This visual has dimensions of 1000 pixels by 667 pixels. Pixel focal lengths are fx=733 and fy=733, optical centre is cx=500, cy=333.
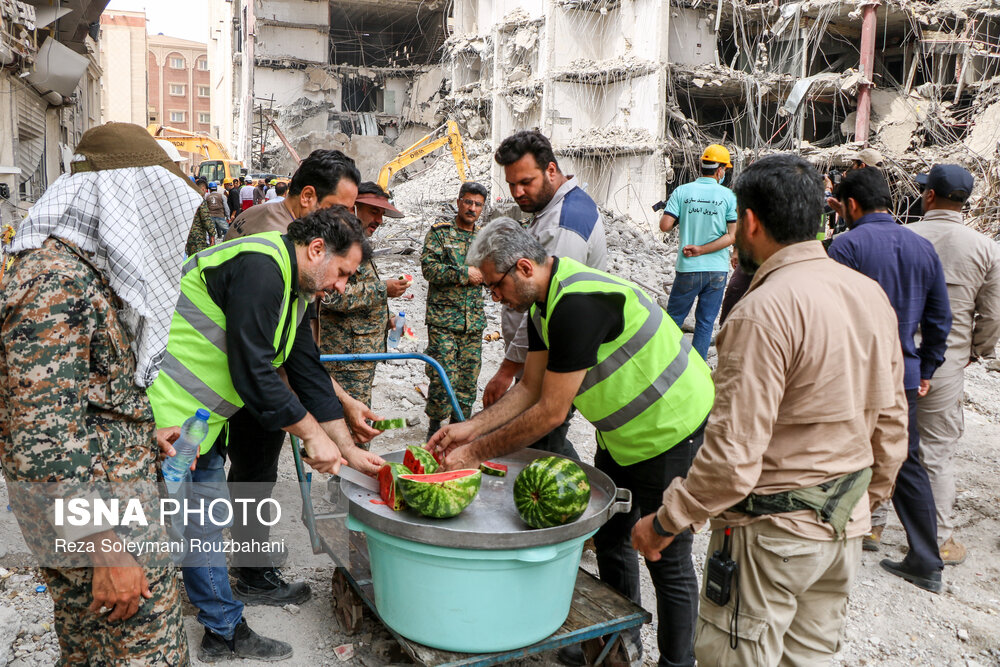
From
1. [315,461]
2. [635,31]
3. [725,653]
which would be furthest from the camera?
[635,31]

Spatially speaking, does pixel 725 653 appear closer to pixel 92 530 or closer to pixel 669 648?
pixel 669 648

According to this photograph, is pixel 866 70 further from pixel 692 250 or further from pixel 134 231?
pixel 134 231

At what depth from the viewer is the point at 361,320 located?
524cm

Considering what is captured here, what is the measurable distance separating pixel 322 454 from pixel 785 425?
5.74ft

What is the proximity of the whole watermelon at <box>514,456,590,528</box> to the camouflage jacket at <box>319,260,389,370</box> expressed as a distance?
261 cm

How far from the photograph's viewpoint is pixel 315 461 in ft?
9.70

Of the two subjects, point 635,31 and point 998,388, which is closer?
point 998,388

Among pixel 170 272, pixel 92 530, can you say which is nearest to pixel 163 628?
pixel 92 530

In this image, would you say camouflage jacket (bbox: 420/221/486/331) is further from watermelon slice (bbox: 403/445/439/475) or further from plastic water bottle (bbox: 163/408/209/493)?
plastic water bottle (bbox: 163/408/209/493)

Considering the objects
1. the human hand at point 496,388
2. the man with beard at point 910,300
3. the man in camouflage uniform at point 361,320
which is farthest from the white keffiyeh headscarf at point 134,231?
the man with beard at point 910,300

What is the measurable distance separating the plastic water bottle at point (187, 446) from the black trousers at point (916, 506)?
3.77 metres

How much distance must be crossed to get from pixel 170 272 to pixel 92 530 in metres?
0.79

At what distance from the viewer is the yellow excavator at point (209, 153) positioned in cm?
2544

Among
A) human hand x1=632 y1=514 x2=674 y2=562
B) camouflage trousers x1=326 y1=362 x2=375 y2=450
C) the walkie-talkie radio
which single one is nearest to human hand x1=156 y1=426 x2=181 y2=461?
human hand x1=632 y1=514 x2=674 y2=562
